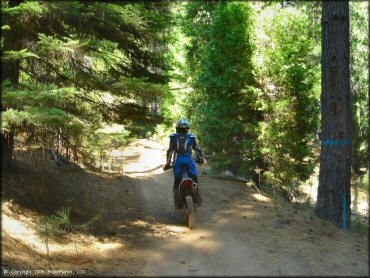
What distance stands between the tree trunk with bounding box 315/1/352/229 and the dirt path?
727 mm

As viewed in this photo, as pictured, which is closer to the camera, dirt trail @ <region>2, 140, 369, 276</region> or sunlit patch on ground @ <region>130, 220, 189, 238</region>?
dirt trail @ <region>2, 140, 369, 276</region>

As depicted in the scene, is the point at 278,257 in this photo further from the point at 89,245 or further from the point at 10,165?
the point at 10,165

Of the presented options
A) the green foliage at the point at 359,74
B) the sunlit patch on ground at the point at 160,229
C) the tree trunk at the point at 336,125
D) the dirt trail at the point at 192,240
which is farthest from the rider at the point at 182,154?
the green foliage at the point at 359,74

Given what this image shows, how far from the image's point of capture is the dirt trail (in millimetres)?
5492

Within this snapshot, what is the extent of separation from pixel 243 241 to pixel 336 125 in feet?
12.4

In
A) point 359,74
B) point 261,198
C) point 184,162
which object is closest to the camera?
point 184,162

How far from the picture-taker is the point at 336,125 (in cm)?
870

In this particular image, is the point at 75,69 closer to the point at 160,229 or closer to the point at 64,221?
the point at 64,221

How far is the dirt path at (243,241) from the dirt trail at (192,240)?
2 cm

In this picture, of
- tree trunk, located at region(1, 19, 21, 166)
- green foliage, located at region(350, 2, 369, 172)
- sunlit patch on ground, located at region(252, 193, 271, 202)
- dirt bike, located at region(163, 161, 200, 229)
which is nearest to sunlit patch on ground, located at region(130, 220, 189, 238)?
dirt bike, located at region(163, 161, 200, 229)

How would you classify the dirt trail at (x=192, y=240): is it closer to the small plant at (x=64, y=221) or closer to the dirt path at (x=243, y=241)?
the dirt path at (x=243, y=241)

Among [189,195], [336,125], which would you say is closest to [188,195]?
[189,195]

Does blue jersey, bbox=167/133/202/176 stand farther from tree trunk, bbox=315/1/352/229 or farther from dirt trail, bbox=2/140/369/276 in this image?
tree trunk, bbox=315/1/352/229

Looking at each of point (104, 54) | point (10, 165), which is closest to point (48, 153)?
point (10, 165)
